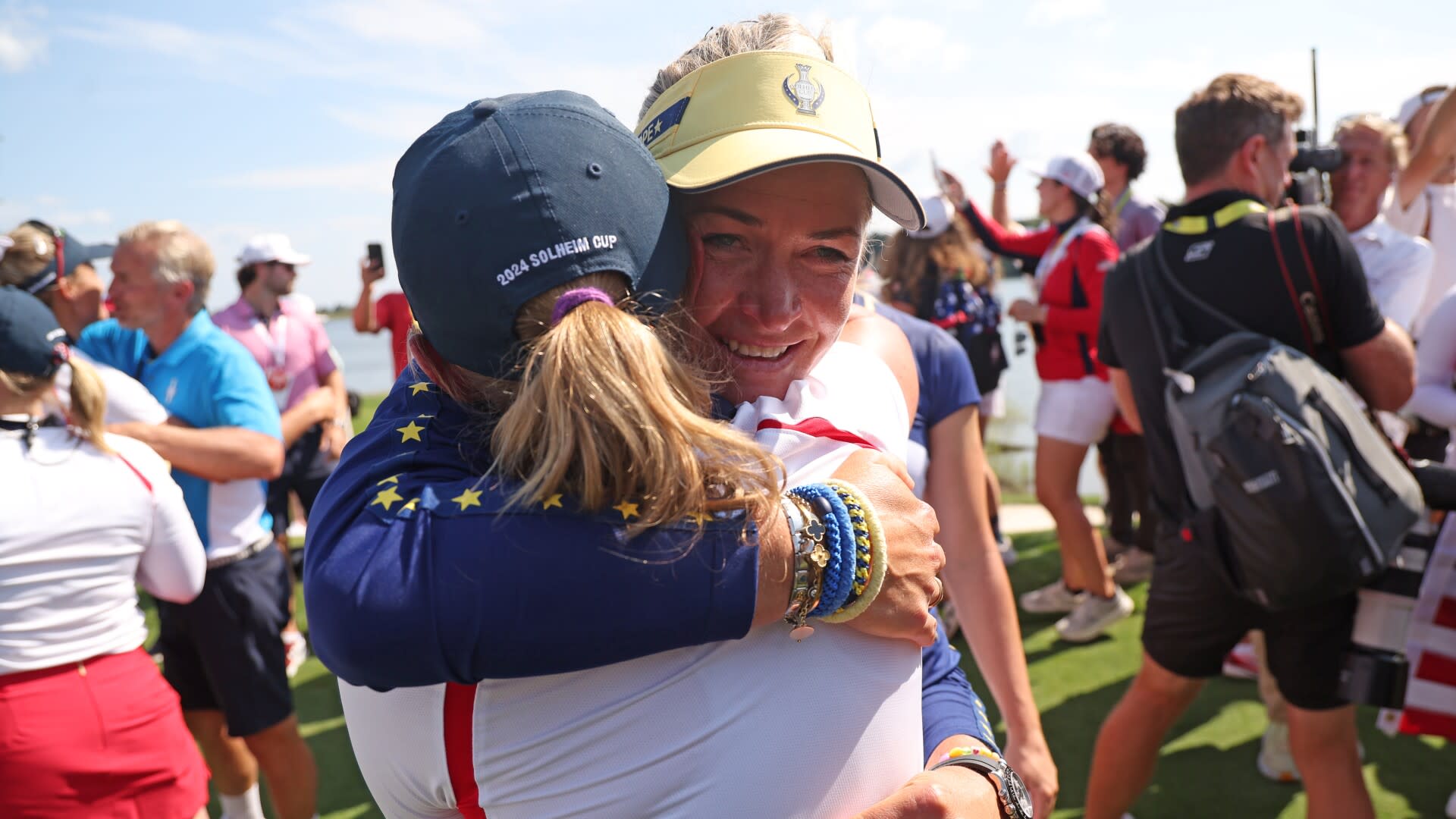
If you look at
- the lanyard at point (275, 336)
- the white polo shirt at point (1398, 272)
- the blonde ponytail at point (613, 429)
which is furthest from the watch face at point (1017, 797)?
the lanyard at point (275, 336)

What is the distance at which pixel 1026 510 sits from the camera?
786 cm

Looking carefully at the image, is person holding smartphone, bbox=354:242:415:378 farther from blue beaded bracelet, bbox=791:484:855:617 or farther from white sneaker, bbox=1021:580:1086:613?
blue beaded bracelet, bbox=791:484:855:617

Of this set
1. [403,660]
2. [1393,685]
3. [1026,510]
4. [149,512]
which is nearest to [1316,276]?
[1393,685]

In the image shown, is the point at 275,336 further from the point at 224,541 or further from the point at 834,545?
the point at 834,545

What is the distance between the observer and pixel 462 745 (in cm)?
100

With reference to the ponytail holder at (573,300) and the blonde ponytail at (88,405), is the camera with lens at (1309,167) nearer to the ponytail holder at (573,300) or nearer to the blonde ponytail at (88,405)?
the ponytail holder at (573,300)

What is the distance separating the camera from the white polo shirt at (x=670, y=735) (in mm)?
949

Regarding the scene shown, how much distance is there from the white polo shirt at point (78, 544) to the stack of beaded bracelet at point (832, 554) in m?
2.36

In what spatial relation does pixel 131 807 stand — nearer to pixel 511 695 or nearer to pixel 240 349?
pixel 240 349

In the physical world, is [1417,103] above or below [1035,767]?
above

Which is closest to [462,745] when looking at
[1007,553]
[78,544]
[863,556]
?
[863,556]

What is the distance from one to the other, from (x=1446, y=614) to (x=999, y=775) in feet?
8.00

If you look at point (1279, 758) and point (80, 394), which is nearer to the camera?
point (80, 394)

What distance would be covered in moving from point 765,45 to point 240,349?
304cm
